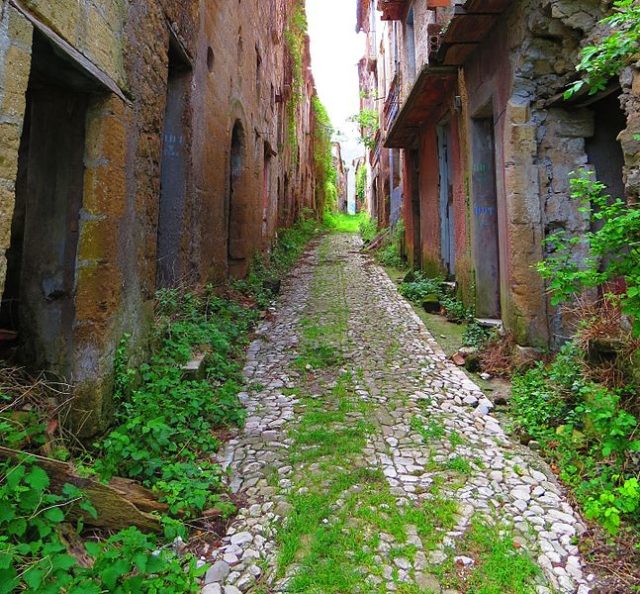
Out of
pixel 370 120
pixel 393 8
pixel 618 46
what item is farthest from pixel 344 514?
pixel 370 120

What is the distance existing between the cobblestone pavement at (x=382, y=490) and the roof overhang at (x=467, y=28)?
13.7 feet

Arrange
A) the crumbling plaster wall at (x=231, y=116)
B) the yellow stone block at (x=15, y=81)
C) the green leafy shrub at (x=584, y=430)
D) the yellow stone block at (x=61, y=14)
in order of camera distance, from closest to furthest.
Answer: the yellow stone block at (x=15, y=81) < the yellow stone block at (x=61, y=14) < the green leafy shrub at (x=584, y=430) < the crumbling plaster wall at (x=231, y=116)

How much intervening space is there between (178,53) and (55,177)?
2.91 meters

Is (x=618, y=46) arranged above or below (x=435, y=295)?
above

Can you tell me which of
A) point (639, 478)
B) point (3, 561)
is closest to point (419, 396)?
point (639, 478)

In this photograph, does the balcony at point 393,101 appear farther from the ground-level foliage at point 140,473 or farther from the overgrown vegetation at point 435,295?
the ground-level foliage at point 140,473

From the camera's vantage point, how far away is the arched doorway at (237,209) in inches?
334

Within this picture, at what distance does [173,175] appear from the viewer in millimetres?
5559

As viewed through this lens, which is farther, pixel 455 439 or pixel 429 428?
pixel 429 428

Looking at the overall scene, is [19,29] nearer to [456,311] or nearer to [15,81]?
[15,81]

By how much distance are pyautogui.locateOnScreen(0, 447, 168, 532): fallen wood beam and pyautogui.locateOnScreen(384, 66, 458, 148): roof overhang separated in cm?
690

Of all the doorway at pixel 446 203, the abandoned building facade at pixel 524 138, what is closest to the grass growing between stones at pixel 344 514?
the abandoned building facade at pixel 524 138

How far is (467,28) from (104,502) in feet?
20.6

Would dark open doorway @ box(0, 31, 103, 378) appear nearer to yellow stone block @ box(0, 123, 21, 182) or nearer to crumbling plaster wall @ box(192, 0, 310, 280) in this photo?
yellow stone block @ box(0, 123, 21, 182)
